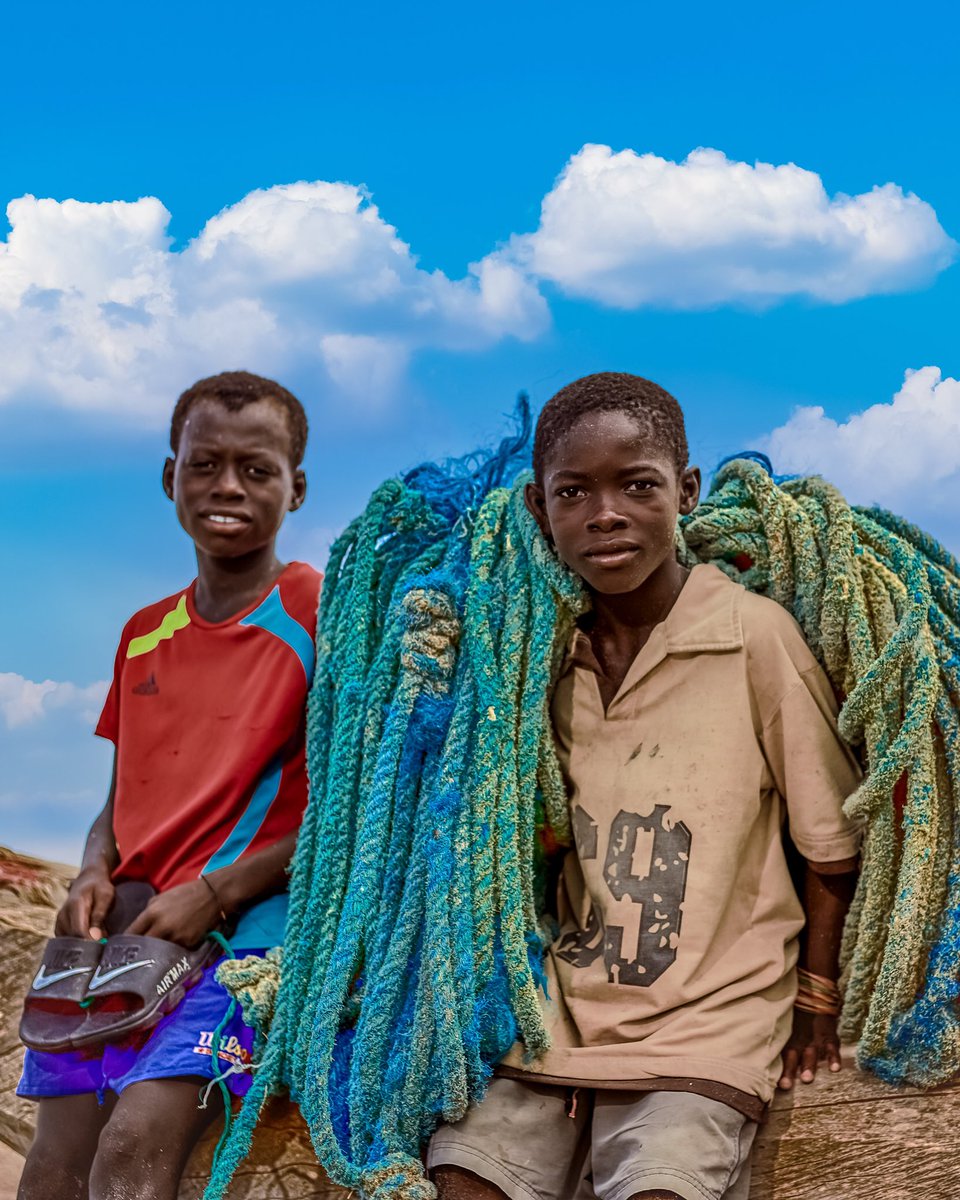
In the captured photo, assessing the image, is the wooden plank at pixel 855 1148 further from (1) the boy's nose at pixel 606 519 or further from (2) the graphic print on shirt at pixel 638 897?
(1) the boy's nose at pixel 606 519

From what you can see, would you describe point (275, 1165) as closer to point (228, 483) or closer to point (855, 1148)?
point (855, 1148)

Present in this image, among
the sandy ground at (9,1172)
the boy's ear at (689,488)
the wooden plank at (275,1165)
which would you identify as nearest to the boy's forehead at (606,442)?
the boy's ear at (689,488)

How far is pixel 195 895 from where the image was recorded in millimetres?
2492

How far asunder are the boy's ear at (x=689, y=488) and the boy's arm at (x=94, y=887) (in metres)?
1.40

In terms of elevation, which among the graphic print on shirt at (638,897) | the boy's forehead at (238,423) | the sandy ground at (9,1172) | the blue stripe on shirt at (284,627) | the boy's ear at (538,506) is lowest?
the sandy ground at (9,1172)

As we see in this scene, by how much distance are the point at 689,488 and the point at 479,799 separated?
2.20 ft

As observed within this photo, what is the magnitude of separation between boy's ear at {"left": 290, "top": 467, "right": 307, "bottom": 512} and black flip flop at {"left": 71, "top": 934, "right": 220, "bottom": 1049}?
0.94m

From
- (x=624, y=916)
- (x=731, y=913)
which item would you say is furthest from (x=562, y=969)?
(x=731, y=913)

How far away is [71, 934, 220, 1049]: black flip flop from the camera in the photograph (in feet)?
7.91

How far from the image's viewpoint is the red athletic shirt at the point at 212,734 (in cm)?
259

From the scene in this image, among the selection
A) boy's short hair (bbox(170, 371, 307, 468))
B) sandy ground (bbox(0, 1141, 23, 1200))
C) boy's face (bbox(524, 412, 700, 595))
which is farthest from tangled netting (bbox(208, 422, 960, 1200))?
sandy ground (bbox(0, 1141, 23, 1200))

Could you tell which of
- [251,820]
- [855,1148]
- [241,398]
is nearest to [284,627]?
[251,820]

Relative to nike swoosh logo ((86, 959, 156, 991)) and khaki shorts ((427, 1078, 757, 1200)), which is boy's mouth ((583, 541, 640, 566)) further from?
nike swoosh logo ((86, 959, 156, 991))

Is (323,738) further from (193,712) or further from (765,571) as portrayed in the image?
(765,571)
